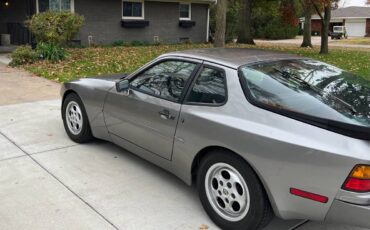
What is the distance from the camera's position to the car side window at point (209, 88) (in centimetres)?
339

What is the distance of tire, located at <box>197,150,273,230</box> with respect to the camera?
3.00 m

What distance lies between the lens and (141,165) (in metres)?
4.53

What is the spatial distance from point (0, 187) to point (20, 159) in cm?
73

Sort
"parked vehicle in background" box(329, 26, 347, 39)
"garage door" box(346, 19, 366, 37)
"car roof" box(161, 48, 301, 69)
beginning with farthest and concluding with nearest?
"garage door" box(346, 19, 366, 37) → "parked vehicle in background" box(329, 26, 347, 39) → "car roof" box(161, 48, 301, 69)

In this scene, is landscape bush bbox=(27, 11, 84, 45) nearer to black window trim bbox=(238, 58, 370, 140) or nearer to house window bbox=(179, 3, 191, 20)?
house window bbox=(179, 3, 191, 20)

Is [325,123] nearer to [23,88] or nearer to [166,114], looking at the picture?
[166,114]

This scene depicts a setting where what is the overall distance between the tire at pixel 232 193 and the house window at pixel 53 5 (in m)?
15.8

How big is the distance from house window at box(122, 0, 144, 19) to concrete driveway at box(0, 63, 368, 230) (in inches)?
609

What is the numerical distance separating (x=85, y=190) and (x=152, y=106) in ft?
3.32

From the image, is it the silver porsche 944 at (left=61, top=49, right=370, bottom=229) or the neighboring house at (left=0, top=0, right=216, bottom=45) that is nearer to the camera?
the silver porsche 944 at (left=61, top=49, right=370, bottom=229)

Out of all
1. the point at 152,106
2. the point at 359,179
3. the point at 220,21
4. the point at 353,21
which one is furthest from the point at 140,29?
the point at 353,21

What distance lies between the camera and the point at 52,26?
12.5 m

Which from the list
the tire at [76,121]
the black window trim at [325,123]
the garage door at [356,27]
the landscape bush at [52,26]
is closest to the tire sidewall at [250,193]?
the black window trim at [325,123]

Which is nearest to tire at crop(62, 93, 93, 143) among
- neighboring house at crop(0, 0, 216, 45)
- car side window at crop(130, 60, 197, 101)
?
car side window at crop(130, 60, 197, 101)
